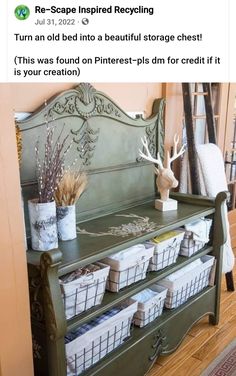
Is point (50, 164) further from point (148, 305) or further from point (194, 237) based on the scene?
point (194, 237)

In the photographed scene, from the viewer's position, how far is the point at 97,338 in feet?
4.66

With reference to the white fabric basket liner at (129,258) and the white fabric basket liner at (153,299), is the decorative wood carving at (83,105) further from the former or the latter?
the white fabric basket liner at (153,299)

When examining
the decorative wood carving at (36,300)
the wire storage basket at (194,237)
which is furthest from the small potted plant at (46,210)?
the wire storage basket at (194,237)

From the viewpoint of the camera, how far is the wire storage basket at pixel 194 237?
6.22 feet

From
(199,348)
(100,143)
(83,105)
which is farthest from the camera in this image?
(199,348)

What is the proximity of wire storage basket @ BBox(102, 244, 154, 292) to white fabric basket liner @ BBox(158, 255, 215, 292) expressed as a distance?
240 mm

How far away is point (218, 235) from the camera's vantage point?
205 cm

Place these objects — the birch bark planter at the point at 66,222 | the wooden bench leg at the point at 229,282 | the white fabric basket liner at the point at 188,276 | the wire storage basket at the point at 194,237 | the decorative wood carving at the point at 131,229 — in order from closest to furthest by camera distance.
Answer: the birch bark planter at the point at 66,222
the decorative wood carving at the point at 131,229
the white fabric basket liner at the point at 188,276
the wire storage basket at the point at 194,237
the wooden bench leg at the point at 229,282

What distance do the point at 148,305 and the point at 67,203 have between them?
0.63 metres

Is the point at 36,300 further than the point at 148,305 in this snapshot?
No

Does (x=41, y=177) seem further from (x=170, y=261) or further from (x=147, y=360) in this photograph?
(x=147, y=360)
